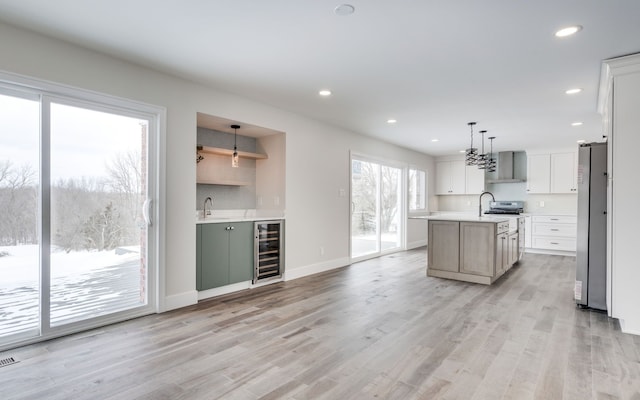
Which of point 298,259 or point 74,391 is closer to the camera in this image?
point 74,391

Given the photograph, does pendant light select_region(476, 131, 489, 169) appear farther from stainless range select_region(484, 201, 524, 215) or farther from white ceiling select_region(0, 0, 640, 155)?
stainless range select_region(484, 201, 524, 215)

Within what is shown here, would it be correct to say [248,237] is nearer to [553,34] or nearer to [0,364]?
[0,364]

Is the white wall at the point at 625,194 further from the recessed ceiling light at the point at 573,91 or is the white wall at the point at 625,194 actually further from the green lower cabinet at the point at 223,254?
the green lower cabinet at the point at 223,254

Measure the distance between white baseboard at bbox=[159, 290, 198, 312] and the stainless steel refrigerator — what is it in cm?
418

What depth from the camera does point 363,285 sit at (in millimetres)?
4609

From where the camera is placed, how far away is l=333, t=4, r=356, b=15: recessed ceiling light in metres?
2.27

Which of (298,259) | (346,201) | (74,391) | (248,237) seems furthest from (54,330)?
(346,201)

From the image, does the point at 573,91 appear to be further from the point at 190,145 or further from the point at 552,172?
the point at 552,172

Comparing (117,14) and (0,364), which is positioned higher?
(117,14)

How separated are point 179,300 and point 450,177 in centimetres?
785

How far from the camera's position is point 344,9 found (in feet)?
7.56

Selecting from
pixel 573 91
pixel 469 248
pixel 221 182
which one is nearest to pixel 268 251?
pixel 221 182

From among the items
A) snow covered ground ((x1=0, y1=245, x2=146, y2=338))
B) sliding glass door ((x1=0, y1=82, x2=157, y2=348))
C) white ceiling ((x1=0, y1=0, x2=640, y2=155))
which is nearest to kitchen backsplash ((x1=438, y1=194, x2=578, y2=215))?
white ceiling ((x1=0, y1=0, x2=640, y2=155))

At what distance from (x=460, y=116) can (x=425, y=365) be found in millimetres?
3929
